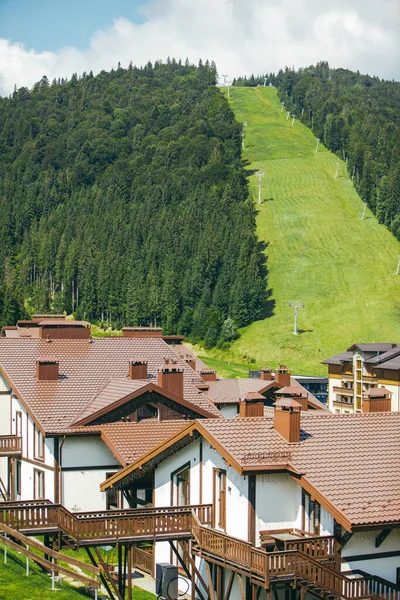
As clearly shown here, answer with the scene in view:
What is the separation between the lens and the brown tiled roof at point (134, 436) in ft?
121

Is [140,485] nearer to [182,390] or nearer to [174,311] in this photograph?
[182,390]

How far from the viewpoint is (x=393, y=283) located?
552 ft

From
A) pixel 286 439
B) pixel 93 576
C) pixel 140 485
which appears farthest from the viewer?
pixel 140 485

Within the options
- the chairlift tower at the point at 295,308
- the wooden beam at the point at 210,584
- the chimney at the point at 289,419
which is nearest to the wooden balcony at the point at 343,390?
the chairlift tower at the point at 295,308

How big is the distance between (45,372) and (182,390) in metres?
6.59

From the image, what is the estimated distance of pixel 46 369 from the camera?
4391cm

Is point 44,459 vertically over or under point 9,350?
under

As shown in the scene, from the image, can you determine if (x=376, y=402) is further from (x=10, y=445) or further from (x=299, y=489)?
(x=10, y=445)

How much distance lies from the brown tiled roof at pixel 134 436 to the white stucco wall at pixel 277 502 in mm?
9154

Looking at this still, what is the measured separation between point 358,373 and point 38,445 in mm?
66020

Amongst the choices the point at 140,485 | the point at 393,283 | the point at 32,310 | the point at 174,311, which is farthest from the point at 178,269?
the point at 140,485

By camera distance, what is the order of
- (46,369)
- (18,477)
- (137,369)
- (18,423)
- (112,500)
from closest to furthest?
1. (112,500)
2. (46,369)
3. (18,477)
4. (18,423)
5. (137,369)

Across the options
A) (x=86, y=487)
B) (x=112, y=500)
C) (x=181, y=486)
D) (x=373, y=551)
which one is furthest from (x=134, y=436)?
(x=373, y=551)

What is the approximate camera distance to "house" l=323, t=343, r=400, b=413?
95375 millimetres
